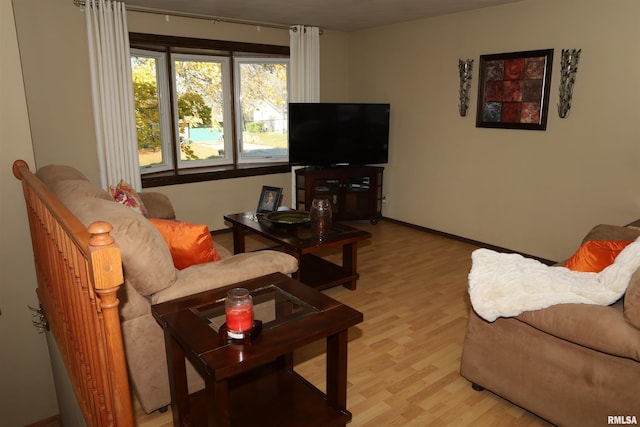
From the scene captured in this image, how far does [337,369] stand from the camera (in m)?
2.03

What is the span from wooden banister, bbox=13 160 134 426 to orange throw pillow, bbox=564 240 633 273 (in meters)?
2.30

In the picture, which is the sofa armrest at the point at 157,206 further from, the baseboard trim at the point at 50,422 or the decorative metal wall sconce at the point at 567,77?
the decorative metal wall sconce at the point at 567,77

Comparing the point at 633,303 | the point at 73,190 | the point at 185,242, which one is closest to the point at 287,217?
the point at 185,242

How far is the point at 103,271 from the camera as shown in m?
1.25

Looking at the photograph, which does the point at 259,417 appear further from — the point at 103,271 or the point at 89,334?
the point at 103,271

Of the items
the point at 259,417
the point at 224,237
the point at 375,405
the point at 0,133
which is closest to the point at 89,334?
the point at 259,417

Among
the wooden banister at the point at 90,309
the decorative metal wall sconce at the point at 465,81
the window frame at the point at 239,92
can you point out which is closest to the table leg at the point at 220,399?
the wooden banister at the point at 90,309

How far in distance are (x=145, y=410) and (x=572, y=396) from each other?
2034mm

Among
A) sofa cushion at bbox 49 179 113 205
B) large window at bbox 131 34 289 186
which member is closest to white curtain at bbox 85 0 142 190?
large window at bbox 131 34 289 186

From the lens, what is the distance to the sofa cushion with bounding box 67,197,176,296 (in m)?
1.97

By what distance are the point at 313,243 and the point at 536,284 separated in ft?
5.35

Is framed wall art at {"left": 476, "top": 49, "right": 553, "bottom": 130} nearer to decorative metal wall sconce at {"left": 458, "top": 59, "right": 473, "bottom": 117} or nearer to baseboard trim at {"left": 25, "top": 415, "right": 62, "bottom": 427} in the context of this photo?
decorative metal wall sconce at {"left": 458, "top": 59, "right": 473, "bottom": 117}

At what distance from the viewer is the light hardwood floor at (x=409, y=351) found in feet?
7.65

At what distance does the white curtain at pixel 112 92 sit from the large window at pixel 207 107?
26 cm
